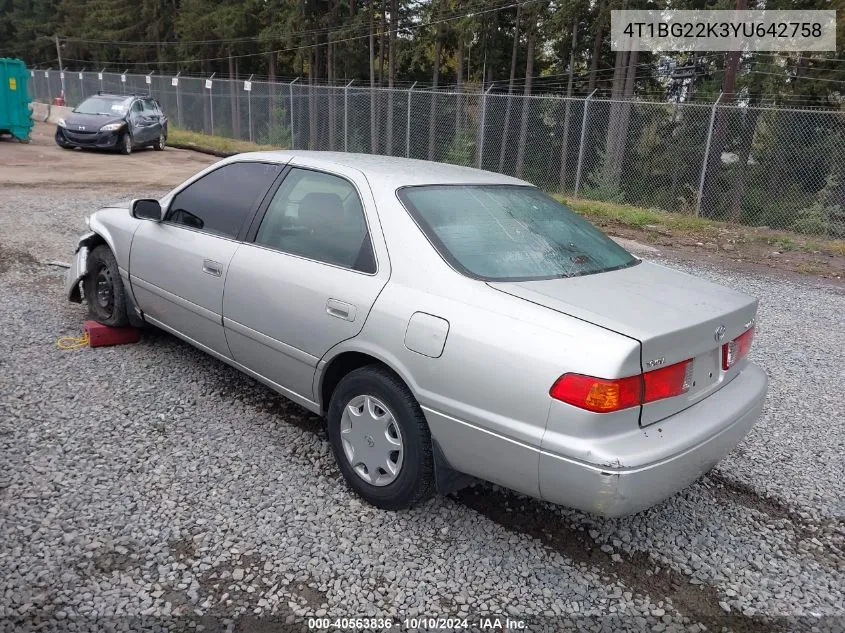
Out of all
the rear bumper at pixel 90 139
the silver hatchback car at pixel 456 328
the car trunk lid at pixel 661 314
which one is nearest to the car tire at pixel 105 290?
the silver hatchback car at pixel 456 328

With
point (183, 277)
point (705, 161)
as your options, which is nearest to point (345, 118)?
point (705, 161)

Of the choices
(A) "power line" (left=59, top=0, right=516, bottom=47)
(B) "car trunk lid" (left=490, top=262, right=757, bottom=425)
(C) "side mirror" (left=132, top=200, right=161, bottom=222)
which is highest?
(A) "power line" (left=59, top=0, right=516, bottom=47)

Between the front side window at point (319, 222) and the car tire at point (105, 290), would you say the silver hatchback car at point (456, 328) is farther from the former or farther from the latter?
the car tire at point (105, 290)

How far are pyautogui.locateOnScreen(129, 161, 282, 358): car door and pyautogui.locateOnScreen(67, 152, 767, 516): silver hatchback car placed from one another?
0.05ft

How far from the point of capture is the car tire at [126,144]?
62.5ft

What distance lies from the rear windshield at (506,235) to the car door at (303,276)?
289mm

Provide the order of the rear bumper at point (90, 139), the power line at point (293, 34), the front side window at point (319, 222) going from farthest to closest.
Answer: the power line at point (293, 34)
the rear bumper at point (90, 139)
the front side window at point (319, 222)

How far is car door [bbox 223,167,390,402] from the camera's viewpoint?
9.90 feet

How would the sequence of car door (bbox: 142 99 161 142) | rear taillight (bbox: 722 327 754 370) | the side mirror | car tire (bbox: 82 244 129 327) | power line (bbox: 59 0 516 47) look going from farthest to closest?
power line (bbox: 59 0 516 47)
car door (bbox: 142 99 161 142)
car tire (bbox: 82 244 129 327)
the side mirror
rear taillight (bbox: 722 327 754 370)

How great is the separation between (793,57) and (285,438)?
23.1 meters

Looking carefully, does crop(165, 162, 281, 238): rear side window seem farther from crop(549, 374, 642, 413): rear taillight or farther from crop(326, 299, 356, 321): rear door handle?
crop(549, 374, 642, 413): rear taillight

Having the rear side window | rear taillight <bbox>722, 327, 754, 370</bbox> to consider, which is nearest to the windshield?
the rear side window

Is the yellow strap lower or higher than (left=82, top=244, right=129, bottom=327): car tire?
lower

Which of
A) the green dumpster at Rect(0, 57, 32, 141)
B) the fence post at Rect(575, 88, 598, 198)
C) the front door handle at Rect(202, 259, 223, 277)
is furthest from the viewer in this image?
the green dumpster at Rect(0, 57, 32, 141)
